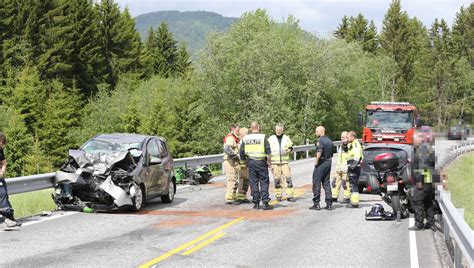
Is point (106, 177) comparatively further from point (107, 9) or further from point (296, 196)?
point (107, 9)

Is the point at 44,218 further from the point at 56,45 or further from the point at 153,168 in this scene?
the point at 56,45

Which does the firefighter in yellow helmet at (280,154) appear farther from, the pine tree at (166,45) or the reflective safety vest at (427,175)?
the pine tree at (166,45)

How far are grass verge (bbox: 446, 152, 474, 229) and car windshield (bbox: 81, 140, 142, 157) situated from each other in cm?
666

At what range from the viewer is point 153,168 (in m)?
14.5

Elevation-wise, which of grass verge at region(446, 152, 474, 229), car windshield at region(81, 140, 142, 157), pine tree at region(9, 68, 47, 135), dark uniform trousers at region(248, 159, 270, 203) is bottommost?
grass verge at region(446, 152, 474, 229)

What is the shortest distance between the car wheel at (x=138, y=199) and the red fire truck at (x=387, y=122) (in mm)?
17549

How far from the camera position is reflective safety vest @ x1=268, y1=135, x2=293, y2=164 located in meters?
15.9

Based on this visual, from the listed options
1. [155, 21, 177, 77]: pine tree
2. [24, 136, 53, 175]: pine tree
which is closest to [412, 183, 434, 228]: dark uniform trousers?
[24, 136, 53, 175]: pine tree

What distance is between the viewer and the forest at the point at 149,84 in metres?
52.2

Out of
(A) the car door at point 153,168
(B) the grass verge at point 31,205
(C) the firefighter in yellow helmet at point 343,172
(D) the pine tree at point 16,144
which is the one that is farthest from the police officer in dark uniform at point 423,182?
(D) the pine tree at point 16,144

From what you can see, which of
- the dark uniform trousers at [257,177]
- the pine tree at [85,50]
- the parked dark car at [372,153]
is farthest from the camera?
the pine tree at [85,50]

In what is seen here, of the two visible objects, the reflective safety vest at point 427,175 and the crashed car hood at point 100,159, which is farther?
the crashed car hood at point 100,159

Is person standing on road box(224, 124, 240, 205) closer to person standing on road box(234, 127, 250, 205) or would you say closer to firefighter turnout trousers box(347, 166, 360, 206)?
person standing on road box(234, 127, 250, 205)

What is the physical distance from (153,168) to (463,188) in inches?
387
